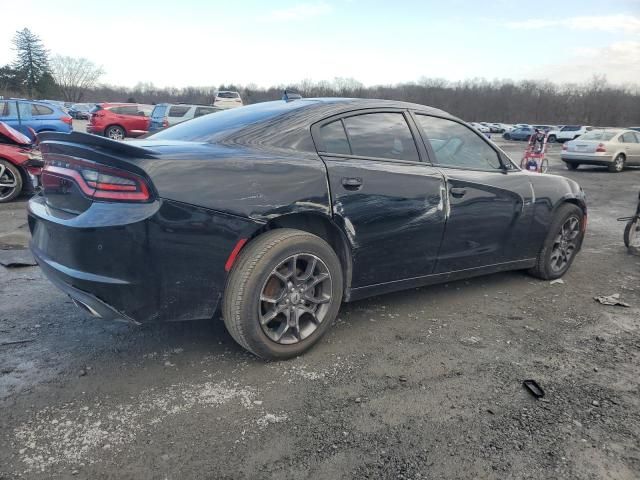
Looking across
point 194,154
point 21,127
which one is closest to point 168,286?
point 194,154

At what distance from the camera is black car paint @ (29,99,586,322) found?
2.43 meters

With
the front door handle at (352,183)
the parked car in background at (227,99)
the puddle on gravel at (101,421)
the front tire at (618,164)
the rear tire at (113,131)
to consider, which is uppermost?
the parked car in background at (227,99)

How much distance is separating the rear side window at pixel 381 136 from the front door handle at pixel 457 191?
353 mm

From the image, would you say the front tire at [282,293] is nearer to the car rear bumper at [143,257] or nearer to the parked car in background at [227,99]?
the car rear bumper at [143,257]

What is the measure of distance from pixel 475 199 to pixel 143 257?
249 cm

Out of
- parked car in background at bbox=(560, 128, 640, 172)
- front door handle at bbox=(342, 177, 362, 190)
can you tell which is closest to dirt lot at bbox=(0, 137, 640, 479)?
front door handle at bbox=(342, 177, 362, 190)

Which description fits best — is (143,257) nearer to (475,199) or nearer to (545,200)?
(475,199)

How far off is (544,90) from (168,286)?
329 ft

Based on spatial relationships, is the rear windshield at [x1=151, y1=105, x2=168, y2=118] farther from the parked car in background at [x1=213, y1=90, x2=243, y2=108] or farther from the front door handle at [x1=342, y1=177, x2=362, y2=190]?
the front door handle at [x1=342, y1=177, x2=362, y2=190]

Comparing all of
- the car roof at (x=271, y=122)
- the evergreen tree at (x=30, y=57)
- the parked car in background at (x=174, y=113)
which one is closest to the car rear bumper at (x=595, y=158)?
the parked car in background at (x=174, y=113)

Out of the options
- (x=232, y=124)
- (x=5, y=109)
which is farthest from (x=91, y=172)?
(x=5, y=109)

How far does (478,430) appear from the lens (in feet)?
7.72

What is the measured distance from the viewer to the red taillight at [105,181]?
94.6 inches

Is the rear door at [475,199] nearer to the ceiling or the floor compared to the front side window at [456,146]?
nearer to the floor
